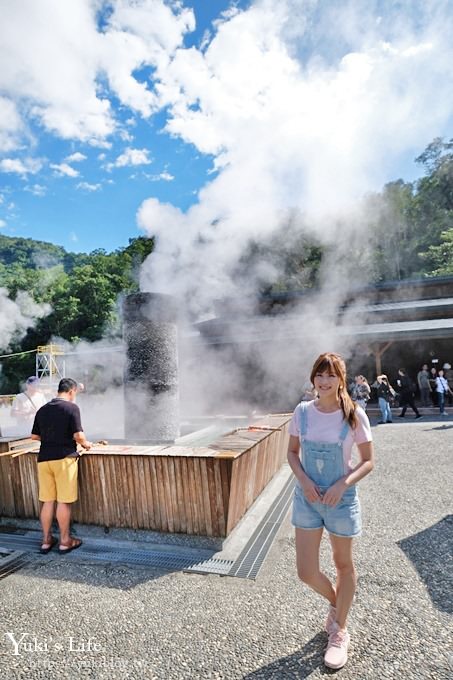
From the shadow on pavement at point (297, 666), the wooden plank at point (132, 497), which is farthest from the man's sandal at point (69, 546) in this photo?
the shadow on pavement at point (297, 666)

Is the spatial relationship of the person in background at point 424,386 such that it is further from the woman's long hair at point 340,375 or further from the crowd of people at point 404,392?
the woman's long hair at point 340,375

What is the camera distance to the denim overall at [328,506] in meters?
2.00

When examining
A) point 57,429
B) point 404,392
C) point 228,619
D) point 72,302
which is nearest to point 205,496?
point 228,619

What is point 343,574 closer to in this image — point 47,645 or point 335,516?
point 335,516

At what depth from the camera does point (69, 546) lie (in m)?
3.47

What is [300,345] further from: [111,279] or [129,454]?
[111,279]

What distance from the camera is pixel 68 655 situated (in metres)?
2.16

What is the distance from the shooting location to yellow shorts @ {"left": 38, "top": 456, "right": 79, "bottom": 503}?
3.46 metres

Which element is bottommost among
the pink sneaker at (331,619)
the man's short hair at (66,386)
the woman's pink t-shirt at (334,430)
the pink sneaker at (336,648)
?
the pink sneaker at (336,648)

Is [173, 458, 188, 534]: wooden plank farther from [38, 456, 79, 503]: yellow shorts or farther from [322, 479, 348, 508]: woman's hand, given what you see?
[322, 479, 348, 508]: woman's hand

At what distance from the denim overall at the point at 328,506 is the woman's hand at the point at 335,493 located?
53mm

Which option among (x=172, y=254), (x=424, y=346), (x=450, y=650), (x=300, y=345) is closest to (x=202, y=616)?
(x=450, y=650)

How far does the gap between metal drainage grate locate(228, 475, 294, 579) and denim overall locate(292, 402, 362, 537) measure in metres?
1.24

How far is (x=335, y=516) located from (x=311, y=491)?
18 centimetres
